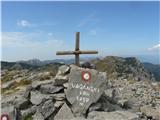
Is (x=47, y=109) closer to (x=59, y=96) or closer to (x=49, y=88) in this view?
(x=59, y=96)

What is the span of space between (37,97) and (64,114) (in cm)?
338

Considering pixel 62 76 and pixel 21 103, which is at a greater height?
pixel 62 76

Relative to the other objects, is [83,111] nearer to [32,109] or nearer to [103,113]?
[103,113]

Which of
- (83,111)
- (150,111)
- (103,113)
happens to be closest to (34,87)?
(83,111)

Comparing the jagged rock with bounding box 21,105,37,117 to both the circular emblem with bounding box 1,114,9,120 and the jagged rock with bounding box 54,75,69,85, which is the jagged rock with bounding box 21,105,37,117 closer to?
the jagged rock with bounding box 54,75,69,85

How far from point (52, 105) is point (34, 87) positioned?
3369 millimetres

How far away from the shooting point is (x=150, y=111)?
23.7m

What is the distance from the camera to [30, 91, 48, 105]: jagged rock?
71.7 ft

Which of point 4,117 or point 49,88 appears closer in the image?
point 4,117

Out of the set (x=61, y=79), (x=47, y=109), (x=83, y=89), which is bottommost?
(x=47, y=109)

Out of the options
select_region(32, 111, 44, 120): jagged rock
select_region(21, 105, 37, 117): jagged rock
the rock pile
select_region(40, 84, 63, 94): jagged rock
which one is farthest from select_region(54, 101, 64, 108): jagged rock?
select_region(21, 105, 37, 117): jagged rock

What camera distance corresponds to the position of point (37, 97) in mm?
22281

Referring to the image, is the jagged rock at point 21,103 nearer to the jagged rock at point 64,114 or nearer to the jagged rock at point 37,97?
the jagged rock at point 37,97

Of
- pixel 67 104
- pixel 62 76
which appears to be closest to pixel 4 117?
pixel 67 104
